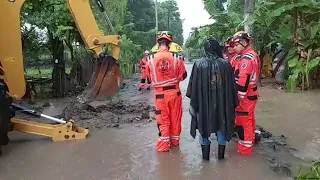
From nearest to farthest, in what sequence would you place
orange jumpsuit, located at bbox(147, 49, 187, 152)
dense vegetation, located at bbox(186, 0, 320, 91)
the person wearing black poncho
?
the person wearing black poncho < orange jumpsuit, located at bbox(147, 49, 187, 152) < dense vegetation, located at bbox(186, 0, 320, 91)

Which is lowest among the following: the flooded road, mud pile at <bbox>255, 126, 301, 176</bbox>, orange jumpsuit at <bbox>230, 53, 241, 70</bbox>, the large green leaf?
the flooded road

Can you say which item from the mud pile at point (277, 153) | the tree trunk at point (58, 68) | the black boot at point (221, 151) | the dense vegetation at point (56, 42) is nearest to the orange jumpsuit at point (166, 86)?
the black boot at point (221, 151)

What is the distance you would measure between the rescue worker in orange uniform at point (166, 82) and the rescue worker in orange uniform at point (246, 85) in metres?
0.86

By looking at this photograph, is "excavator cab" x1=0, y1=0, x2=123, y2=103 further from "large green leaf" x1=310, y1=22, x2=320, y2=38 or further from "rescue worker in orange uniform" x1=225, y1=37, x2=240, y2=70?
"large green leaf" x1=310, y1=22, x2=320, y2=38

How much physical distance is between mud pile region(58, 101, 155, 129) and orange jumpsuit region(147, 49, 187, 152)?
2.41 meters

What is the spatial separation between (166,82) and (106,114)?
148 inches

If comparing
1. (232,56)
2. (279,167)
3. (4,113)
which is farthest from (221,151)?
(4,113)

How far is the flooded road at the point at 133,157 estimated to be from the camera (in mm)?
5582

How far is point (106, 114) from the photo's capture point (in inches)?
388

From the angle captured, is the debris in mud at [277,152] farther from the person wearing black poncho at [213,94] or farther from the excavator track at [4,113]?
the excavator track at [4,113]

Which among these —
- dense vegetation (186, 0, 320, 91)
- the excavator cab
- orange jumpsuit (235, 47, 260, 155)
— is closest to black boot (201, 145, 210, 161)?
orange jumpsuit (235, 47, 260, 155)

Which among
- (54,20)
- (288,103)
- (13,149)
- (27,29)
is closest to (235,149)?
(13,149)

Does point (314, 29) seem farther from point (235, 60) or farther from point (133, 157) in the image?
point (133, 157)

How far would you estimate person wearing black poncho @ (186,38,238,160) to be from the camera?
5848 mm
